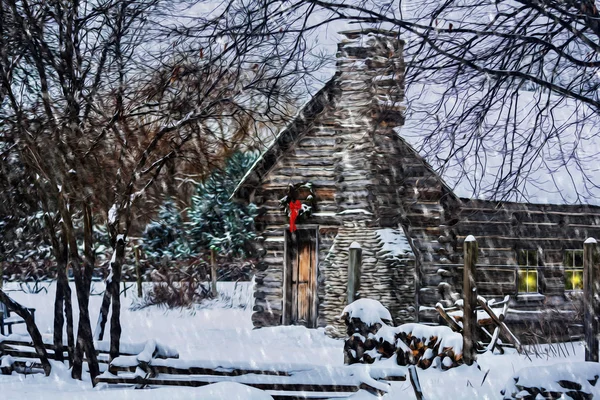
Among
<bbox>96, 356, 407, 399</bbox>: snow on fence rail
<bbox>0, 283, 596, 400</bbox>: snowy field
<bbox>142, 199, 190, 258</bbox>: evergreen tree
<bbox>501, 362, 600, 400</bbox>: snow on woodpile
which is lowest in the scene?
<bbox>0, 283, 596, 400</bbox>: snowy field

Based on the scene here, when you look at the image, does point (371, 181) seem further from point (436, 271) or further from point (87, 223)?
point (87, 223)

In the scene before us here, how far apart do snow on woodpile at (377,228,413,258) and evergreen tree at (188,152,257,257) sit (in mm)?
10958

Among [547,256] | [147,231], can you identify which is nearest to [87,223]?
[547,256]

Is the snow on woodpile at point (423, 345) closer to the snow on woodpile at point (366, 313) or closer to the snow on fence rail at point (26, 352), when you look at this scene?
the snow on woodpile at point (366, 313)

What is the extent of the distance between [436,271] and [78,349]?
9.48 m

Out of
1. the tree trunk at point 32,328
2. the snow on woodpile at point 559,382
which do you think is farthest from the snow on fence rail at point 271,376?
the tree trunk at point 32,328

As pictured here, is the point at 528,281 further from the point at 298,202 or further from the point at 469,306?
the point at 469,306

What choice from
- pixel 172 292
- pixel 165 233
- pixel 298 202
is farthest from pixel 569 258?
pixel 165 233

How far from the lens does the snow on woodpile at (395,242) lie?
16.7 m

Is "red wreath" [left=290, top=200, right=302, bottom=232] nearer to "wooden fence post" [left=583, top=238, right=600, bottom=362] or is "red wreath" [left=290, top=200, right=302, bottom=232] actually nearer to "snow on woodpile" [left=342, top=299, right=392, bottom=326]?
"snow on woodpile" [left=342, top=299, right=392, bottom=326]

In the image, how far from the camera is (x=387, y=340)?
1134cm

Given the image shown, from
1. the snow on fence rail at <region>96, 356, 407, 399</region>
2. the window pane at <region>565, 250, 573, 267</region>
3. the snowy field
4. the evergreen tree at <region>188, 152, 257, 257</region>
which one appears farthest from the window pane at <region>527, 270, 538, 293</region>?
the evergreen tree at <region>188, 152, 257, 257</region>

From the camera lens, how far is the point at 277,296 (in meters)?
19.0

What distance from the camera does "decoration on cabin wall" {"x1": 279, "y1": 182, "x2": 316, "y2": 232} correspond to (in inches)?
733
